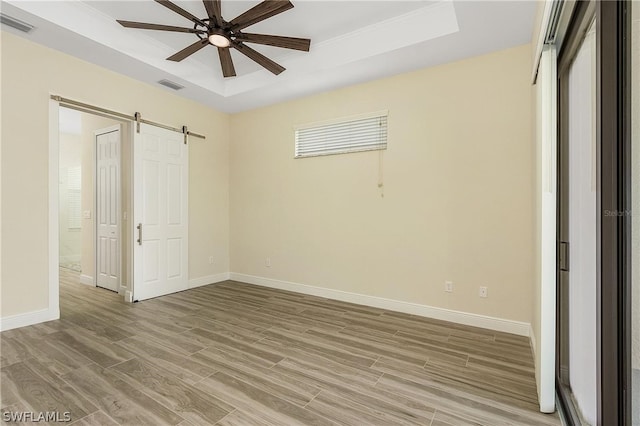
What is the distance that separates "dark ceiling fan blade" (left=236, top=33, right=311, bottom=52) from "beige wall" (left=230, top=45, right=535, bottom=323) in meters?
1.42

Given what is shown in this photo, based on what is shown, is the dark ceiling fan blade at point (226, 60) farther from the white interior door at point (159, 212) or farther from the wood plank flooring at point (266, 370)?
the wood plank flooring at point (266, 370)

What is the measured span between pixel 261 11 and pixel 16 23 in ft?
8.02

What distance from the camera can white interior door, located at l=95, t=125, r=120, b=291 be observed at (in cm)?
456

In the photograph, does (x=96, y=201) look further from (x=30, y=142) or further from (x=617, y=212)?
(x=617, y=212)

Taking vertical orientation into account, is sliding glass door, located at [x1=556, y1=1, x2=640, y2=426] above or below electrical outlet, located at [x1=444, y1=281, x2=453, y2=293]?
above

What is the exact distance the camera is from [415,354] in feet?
8.45

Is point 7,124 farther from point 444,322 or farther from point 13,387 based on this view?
point 444,322

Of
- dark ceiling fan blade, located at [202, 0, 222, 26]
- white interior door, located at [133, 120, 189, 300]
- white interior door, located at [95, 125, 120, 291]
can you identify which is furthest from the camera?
white interior door, located at [95, 125, 120, 291]

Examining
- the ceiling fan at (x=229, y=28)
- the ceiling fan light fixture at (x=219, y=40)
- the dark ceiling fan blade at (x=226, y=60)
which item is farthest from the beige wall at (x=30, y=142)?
the ceiling fan light fixture at (x=219, y=40)

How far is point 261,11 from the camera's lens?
2447 millimetres

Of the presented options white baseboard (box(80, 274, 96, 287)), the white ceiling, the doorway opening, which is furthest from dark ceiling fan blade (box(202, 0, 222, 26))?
white baseboard (box(80, 274, 96, 287))

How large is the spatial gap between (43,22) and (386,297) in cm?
463

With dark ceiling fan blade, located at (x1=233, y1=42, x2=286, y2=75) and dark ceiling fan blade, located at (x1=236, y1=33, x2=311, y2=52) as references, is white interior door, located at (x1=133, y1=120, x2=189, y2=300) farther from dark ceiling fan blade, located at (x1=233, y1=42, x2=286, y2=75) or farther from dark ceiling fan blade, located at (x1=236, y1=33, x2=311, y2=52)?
dark ceiling fan blade, located at (x1=236, y1=33, x2=311, y2=52)

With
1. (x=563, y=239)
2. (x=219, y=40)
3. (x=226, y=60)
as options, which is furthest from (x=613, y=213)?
(x=226, y=60)
